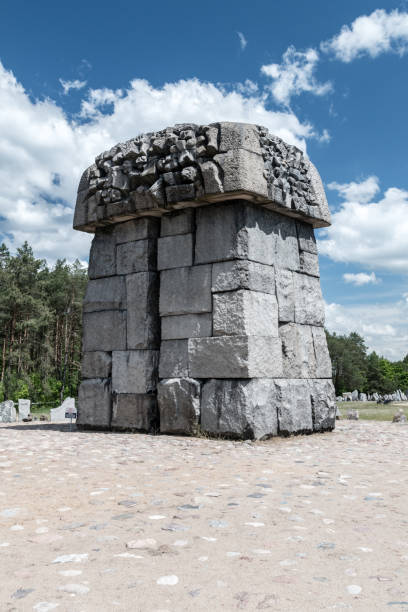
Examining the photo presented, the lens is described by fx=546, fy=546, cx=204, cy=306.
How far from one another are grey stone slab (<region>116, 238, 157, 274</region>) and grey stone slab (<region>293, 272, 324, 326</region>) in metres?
2.01

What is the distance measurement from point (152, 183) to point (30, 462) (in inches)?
156

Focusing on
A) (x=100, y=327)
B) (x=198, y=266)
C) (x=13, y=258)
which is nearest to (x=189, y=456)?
(x=198, y=266)

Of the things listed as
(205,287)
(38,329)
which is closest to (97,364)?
(205,287)

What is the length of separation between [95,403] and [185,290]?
7.11ft

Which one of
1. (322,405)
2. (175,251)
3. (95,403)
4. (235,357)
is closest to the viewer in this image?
(235,357)

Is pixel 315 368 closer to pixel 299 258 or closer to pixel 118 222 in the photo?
pixel 299 258

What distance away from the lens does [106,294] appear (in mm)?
7918

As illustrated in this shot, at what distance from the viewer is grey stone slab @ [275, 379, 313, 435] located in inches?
267

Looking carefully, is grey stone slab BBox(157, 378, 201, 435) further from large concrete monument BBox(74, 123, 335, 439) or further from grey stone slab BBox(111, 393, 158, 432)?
grey stone slab BBox(111, 393, 158, 432)

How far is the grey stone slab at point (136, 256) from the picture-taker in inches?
298

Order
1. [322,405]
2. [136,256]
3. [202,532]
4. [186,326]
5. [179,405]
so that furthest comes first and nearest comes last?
[136,256]
[322,405]
[186,326]
[179,405]
[202,532]

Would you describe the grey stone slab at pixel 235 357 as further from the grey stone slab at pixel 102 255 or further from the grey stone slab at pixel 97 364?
Answer: the grey stone slab at pixel 102 255

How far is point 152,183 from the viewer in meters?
7.33

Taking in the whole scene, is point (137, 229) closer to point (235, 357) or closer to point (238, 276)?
point (238, 276)
